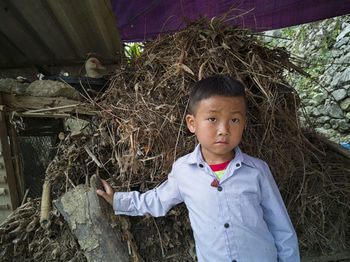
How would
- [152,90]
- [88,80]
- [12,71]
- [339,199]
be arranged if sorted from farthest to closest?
[12,71], [88,80], [339,199], [152,90]

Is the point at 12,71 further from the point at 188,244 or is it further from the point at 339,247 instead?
the point at 339,247

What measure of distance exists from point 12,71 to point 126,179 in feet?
13.3

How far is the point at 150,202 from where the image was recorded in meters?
1.44

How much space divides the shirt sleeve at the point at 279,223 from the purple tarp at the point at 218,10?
2806mm

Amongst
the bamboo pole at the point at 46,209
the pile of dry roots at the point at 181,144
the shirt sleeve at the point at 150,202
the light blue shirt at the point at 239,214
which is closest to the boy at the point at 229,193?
the light blue shirt at the point at 239,214

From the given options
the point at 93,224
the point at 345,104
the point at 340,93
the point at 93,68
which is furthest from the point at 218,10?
the point at 345,104

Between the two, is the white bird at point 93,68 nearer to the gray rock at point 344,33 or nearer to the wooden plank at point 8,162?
the wooden plank at point 8,162

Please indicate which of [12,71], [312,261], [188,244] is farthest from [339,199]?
[12,71]

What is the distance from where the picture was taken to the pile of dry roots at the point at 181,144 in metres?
1.65

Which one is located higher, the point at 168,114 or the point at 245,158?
the point at 168,114

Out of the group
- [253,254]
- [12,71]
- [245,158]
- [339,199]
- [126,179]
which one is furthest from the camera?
[12,71]

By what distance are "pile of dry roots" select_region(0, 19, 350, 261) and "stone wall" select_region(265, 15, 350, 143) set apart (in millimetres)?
3248

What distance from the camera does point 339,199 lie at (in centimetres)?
205

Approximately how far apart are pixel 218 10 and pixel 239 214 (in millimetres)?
3392
